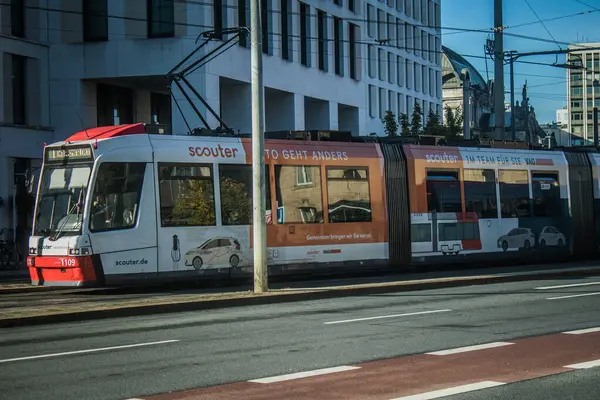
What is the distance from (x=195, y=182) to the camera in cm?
2184

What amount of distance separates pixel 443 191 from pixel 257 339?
15.4m

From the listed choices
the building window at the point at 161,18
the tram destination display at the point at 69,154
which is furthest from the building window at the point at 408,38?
the tram destination display at the point at 69,154

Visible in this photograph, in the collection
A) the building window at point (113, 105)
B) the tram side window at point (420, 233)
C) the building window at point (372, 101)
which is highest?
the building window at point (372, 101)

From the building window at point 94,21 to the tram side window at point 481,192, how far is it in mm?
19282

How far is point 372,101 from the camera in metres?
66.8

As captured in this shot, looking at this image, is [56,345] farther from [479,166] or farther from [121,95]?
[121,95]

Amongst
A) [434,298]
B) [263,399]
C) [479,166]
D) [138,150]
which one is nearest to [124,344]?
[263,399]

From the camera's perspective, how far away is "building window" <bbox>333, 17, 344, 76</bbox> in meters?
52.8

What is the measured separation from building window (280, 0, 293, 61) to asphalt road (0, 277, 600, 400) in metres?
30.1

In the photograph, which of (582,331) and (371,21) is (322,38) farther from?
(582,331)

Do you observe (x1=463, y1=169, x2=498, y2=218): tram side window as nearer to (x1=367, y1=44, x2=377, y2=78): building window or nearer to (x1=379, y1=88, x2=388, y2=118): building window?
(x1=367, y1=44, x2=377, y2=78): building window

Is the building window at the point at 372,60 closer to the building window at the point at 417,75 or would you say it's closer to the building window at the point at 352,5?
the building window at the point at 352,5

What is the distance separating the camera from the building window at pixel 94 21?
135 feet

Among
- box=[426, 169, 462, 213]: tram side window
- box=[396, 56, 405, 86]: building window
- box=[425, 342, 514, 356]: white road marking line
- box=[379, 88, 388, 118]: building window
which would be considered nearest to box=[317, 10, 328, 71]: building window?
box=[379, 88, 388, 118]: building window
